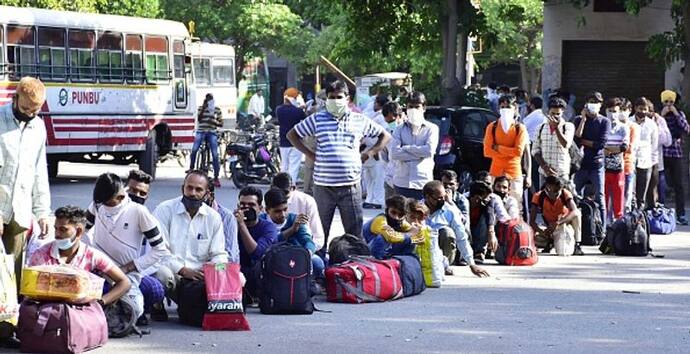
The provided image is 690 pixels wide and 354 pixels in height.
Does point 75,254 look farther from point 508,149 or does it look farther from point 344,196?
point 508,149

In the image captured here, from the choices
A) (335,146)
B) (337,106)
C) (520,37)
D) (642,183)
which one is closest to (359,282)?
(335,146)

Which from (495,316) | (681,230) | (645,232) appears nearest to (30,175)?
Answer: (495,316)

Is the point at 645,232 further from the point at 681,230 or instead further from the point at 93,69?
the point at 93,69

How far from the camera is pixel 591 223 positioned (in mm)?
18906

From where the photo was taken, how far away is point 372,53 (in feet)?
98.3

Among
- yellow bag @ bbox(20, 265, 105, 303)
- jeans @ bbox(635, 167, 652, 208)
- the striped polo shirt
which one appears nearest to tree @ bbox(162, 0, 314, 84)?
jeans @ bbox(635, 167, 652, 208)

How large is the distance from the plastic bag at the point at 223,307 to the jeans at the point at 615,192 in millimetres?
9714

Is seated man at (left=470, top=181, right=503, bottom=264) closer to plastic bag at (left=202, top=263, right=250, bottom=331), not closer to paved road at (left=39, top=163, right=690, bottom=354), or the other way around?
paved road at (left=39, top=163, right=690, bottom=354)

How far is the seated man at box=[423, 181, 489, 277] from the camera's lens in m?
15.3

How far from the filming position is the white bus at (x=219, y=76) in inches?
1900

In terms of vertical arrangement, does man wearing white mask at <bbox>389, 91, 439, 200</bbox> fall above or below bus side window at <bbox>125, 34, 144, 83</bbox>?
below

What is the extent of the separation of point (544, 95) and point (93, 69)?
8.06 meters

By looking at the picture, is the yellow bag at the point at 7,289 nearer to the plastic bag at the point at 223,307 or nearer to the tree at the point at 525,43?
the plastic bag at the point at 223,307

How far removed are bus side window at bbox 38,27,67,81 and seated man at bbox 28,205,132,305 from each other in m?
16.8
